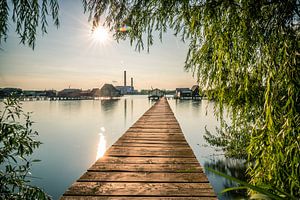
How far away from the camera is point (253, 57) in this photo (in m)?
1.81

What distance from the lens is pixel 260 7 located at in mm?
1657

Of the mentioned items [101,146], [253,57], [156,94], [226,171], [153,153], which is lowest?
[101,146]

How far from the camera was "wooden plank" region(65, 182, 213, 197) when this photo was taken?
2.03 meters

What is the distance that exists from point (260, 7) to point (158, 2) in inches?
32.4

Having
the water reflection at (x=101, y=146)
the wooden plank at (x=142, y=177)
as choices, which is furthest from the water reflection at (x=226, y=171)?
the water reflection at (x=101, y=146)

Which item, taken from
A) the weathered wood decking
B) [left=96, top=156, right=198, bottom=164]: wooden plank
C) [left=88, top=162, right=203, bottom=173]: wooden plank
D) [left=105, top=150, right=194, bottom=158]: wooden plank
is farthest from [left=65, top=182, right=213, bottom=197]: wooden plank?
[left=105, top=150, right=194, bottom=158]: wooden plank

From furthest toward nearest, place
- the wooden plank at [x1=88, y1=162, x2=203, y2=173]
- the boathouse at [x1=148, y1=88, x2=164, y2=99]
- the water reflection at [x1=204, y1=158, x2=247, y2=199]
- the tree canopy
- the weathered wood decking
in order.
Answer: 1. the boathouse at [x1=148, y1=88, x2=164, y2=99]
2. the water reflection at [x1=204, y1=158, x2=247, y2=199]
3. the wooden plank at [x1=88, y1=162, x2=203, y2=173]
4. the weathered wood decking
5. the tree canopy

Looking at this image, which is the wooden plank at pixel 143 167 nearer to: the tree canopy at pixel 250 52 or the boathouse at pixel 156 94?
the tree canopy at pixel 250 52

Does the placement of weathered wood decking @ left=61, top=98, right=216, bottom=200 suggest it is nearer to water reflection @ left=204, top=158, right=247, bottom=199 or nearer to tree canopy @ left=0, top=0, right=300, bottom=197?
tree canopy @ left=0, top=0, right=300, bottom=197

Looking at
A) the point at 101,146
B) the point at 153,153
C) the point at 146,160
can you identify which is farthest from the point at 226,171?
the point at 101,146

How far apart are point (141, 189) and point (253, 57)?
65.2 inches

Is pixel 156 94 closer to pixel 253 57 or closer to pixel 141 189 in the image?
pixel 141 189

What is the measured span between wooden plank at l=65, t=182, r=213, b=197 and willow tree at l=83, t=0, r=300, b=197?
637mm

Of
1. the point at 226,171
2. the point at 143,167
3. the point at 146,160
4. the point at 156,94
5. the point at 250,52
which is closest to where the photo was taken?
the point at 250,52
